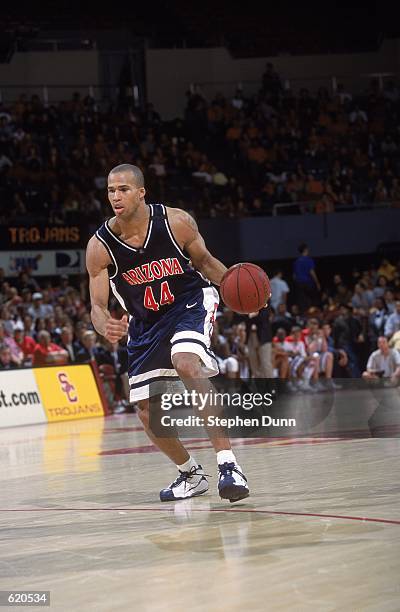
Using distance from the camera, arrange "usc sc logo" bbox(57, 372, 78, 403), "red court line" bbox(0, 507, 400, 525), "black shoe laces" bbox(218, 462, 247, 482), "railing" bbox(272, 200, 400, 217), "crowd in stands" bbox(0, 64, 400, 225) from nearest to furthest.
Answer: "red court line" bbox(0, 507, 400, 525)
"black shoe laces" bbox(218, 462, 247, 482)
"usc sc logo" bbox(57, 372, 78, 403)
"crowd in stands" bbox(0, 64, 400, 225)
"railing" bbox(272, 200, 400, 217)

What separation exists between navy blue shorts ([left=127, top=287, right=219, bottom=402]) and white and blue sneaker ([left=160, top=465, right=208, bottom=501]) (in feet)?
2.03

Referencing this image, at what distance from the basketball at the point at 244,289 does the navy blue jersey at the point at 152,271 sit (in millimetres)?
273

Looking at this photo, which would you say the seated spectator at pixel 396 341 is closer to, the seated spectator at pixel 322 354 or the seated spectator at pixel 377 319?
the seated spectator at pixel 322 354

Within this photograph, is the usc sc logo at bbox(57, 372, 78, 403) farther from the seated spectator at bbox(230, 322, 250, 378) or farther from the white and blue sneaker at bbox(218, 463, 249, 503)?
the white and blue sneaker at bbox(218, 463, 249, 503)

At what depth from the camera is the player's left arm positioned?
23.2ft

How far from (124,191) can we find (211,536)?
2531 millimetres

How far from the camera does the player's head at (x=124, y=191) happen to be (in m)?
6.96

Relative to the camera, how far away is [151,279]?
7.00 meters

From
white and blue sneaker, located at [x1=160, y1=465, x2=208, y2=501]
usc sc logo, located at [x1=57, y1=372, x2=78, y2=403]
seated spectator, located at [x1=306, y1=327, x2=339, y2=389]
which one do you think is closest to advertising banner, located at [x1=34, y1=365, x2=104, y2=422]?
usc sc logo, located at [x1=57, y1=372, x2=78, y2=403]

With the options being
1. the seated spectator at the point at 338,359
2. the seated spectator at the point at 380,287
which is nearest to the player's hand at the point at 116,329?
the seated spectator at the point at 338,359

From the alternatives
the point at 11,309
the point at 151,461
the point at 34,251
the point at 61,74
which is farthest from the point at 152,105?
the point at 151,461

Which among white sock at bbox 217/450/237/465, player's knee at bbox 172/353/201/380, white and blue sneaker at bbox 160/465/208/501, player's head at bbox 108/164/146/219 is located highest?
player's head at bbox 108/164/146/219

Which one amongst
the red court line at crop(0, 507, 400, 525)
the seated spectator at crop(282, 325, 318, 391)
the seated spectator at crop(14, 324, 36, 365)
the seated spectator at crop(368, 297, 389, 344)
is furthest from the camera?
the seated spectator at crop(368, 297, 389, 344)

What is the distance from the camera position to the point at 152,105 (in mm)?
29094
